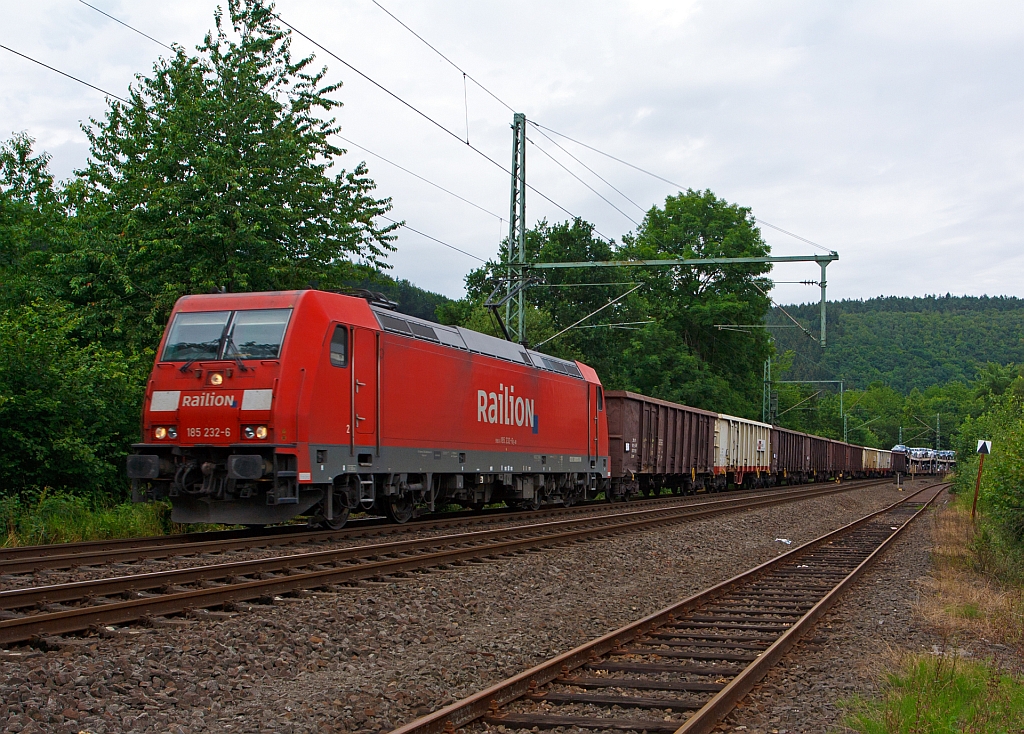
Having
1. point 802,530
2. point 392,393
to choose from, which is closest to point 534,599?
point 392,393

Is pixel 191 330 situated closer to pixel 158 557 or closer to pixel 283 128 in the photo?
pixel 158 557

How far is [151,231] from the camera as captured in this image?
1850 cm

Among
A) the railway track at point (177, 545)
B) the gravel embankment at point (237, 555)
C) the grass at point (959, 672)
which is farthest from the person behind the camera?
the railway track at point (177, 545)

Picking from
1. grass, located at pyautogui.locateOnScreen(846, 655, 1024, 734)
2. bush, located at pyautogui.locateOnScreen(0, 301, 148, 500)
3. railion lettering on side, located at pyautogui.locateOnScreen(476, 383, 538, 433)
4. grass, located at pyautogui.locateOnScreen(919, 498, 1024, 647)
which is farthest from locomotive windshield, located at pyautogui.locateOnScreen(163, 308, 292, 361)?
grass, located at pyautogui.locateOnScreen(846, 655, 1024, 734)

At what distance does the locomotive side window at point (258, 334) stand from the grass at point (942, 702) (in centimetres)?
863

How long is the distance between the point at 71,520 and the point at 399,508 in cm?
500

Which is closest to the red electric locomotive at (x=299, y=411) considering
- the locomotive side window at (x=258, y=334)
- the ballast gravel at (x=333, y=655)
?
the locomotive side window at (x=258, y=334)

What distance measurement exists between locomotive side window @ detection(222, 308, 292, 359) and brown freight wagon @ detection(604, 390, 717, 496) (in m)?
15.1

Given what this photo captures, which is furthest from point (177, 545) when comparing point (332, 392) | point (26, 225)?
point (26, 225)

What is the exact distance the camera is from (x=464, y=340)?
57.4 feet

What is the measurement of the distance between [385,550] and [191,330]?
4381 mm

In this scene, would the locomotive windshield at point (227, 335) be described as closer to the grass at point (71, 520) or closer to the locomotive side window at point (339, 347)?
the locomotive side window at point (339, 347)

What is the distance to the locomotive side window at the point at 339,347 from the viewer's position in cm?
1317

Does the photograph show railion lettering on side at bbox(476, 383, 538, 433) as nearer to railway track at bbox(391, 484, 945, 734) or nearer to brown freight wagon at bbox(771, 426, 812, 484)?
railway track at bbox(391, 484, 945, 734)
